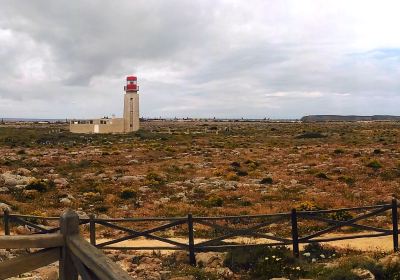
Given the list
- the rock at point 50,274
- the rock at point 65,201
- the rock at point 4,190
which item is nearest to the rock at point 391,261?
the rock at point 50,274

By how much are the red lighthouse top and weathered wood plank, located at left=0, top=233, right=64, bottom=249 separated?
79.7m

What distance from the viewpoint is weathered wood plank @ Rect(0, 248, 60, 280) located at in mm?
4312

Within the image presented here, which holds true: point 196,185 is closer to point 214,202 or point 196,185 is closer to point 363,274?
point 214,202

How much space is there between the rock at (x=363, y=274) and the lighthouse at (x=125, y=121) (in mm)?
75182

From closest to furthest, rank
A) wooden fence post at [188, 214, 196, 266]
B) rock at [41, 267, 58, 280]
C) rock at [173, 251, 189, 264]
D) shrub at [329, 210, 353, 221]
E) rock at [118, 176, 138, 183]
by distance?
rock at [41, 267, 58, 280] → wooden fence post at [188, 214, 196, 266] → rock at [173, 251, 189, 264] → shrub at [329, 210, 353, 221] → rock at [118, 176, 138, 183]

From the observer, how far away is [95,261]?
149 inches

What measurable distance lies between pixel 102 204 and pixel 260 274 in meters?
13.7

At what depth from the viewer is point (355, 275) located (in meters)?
9.72

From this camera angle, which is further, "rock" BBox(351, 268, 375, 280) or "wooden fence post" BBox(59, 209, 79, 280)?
"rock" BBox(351, 268, 375, 280)

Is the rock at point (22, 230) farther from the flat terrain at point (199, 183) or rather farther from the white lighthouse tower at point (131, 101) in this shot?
the white lighthouse tower at point (131, 101)

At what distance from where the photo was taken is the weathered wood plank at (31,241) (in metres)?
4.30

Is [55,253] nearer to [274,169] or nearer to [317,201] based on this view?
[317,201]

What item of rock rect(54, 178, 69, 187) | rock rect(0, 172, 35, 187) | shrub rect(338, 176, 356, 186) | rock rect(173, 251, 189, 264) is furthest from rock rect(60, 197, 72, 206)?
shrub rect(338, 176, 356, 186)

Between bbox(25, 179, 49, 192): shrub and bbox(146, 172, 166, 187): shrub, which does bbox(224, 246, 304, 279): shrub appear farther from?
bbox(25, 179, 49, 192): shrub
